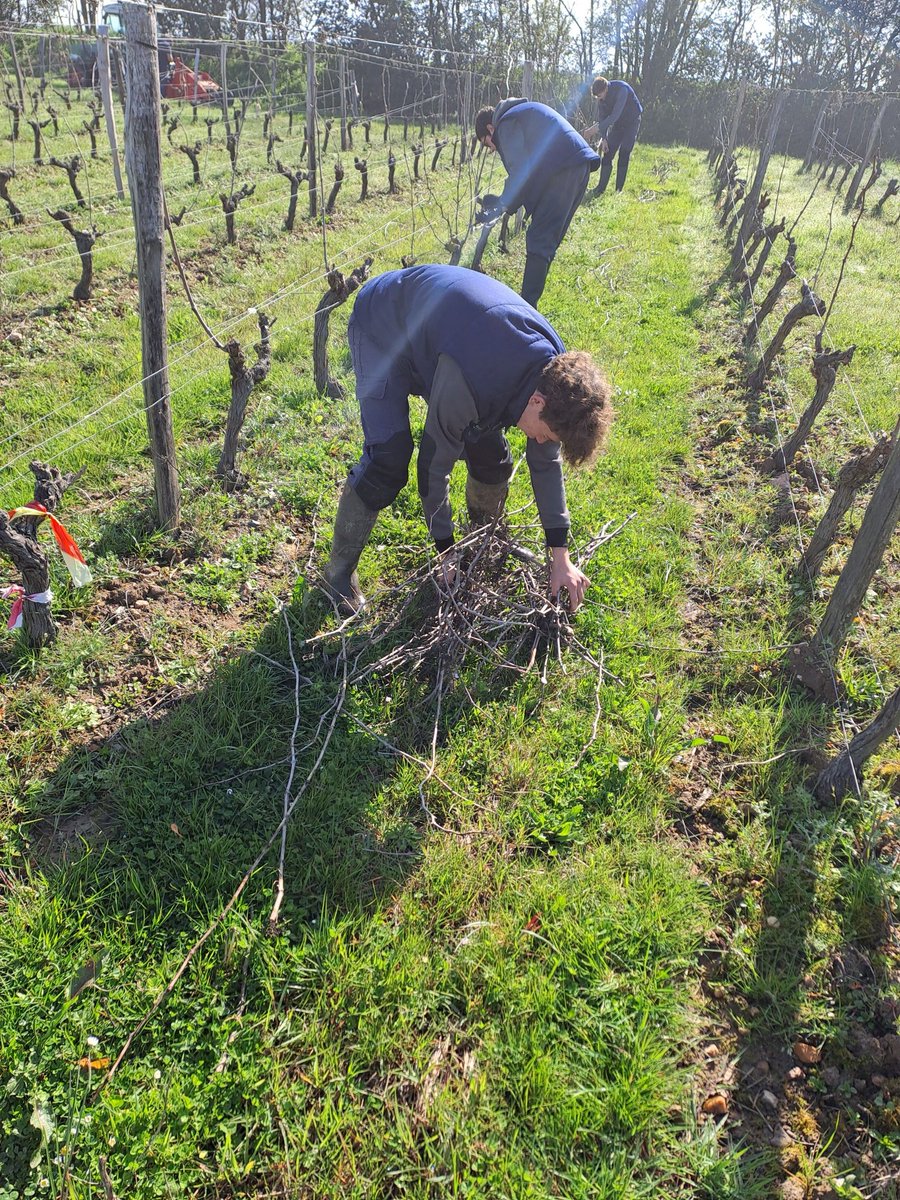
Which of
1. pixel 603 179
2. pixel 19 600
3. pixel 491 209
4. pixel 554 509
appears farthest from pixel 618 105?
pixel 19 600

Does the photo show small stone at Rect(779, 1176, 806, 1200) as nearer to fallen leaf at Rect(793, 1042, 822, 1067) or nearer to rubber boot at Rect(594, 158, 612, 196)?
fallen leaf at Rect(793, 1042, 822, 1067)

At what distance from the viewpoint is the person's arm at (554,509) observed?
103 inches

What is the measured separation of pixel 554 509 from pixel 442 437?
56 cm

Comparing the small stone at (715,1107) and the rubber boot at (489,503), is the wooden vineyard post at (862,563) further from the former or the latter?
the small stone at (715,1107)

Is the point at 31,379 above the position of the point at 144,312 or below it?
below

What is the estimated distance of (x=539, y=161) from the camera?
5422mm

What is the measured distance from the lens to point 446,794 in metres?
2.52

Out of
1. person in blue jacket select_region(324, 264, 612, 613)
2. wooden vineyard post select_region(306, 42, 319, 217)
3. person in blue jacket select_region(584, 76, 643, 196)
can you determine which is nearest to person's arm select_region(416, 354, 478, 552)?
person in blue jacket select_region(324, 264, 612, 613)

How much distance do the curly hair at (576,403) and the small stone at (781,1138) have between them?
76.0 inches

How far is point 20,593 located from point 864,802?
10.7 ft

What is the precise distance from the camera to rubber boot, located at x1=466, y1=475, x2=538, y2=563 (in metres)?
3.26

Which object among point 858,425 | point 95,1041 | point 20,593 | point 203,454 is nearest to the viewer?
point 95,1041

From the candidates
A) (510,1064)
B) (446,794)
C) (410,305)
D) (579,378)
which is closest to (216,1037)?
(510,1064)

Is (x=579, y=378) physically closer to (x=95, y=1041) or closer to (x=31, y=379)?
(x=95, y=1041)
